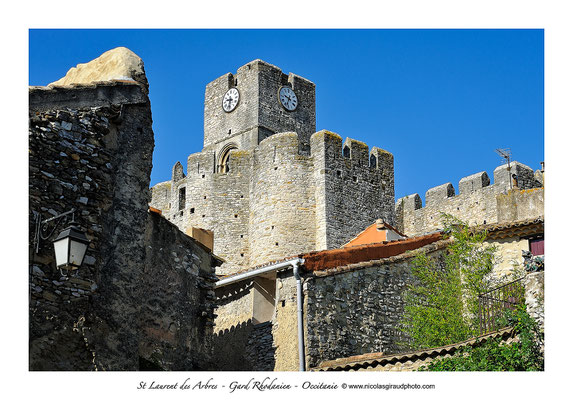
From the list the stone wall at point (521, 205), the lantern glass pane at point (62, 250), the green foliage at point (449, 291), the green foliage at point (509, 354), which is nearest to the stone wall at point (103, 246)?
the lantern glass pane at point (62, 250)

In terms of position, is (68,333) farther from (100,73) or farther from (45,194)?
(100,73)

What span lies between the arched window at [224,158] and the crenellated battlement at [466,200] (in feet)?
23.2

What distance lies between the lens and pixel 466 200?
33.3 meters

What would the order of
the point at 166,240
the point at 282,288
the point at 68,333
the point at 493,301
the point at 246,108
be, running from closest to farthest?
the point at 68,333 → the point at 166,240 → the point at 493,301 → the point at 282,288 → the point at 246,108

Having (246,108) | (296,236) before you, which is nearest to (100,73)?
(296,236)

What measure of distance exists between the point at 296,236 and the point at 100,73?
17.3m

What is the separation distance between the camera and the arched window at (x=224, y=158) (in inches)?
1329

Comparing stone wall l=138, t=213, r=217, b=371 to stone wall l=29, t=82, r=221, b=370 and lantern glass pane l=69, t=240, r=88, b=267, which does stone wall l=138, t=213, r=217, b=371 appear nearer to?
stone wall l=29, t=82, r=221, b=370

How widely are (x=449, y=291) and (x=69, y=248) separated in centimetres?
891

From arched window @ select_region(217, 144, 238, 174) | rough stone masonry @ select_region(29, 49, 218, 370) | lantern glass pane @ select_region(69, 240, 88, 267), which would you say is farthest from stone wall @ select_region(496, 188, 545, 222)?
arched window @ select_region(217, 144, 238, 174)

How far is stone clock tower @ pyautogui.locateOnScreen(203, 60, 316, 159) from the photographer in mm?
34344

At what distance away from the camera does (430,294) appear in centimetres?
1579

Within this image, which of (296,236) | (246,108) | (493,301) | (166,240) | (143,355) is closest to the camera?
(143,355)

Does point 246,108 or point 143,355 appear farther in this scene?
point 246,108
